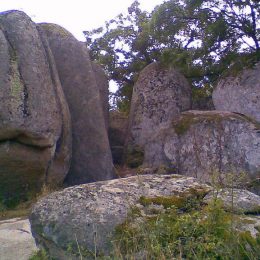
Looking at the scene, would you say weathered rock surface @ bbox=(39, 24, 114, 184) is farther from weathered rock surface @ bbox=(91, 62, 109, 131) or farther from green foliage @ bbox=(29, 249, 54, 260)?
green foliage @ bbox=(29, 249, 54, 260)

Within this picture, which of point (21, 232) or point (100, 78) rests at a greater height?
point (100, 78)

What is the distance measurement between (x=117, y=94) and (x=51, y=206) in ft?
47.1

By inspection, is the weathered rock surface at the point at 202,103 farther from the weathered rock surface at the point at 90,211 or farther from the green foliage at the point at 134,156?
the weathered rock surface at the point at 90,211

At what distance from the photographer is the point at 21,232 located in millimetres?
8719

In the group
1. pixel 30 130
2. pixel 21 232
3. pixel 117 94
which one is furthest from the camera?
pixel 117 94

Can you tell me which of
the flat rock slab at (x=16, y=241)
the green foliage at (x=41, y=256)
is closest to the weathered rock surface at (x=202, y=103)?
the flat rock slab at (x=16, y=241)

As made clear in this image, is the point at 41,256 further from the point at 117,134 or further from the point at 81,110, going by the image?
the point at 117,134

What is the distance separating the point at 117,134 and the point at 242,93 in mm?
4370

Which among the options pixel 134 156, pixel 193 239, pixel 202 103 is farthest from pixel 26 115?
pixel 193 239

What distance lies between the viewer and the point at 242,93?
15.1 m

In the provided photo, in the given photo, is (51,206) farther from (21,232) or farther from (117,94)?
(117,94)

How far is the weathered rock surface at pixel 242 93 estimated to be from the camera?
14.8 metres

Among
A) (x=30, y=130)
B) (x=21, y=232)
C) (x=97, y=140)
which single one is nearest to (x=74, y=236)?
(x=21, y=232)

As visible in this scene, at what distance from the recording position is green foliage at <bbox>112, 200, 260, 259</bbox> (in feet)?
14.6
